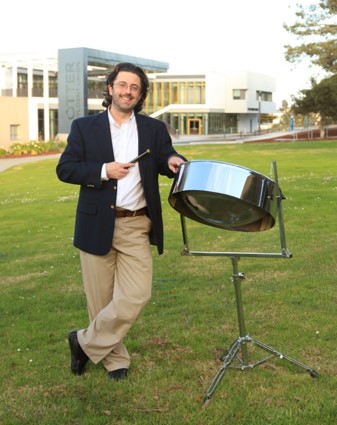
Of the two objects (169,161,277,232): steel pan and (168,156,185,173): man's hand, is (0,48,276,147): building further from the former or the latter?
(169,161,277,232): steel pan

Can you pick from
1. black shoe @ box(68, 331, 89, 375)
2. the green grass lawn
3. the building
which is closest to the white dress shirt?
black shoe @ box(68, 331, 89, 375)

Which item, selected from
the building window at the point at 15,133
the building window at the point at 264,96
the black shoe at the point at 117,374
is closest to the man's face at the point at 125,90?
the black shoe at the point at 117,374

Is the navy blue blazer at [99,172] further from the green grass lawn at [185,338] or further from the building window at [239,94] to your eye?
the building window at [239,94]

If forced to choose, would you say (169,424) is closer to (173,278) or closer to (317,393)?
(317,393)

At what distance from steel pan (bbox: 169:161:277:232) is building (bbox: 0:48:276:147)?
30.1m

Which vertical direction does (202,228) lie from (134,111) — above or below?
below

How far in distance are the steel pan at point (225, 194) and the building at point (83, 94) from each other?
98.6 ft

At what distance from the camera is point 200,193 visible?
348 cm

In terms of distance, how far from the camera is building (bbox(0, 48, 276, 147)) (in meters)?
52.5

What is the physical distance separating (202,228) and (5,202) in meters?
7.17

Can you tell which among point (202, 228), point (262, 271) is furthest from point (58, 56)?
point (262, 271)

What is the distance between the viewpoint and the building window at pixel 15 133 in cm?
5158

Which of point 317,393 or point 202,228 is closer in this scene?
point 317,393

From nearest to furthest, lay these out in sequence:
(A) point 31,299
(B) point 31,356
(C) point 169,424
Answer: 1. (C) point 169,424
2. (B) point 31,356
3. (A) point 31,299
